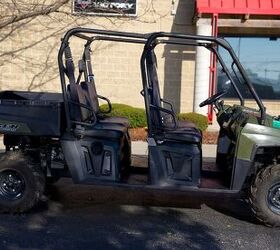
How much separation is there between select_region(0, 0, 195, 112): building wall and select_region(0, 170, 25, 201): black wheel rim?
8.77m

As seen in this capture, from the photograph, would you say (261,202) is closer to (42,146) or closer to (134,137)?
Answer: (42,146)

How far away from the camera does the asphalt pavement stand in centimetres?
488

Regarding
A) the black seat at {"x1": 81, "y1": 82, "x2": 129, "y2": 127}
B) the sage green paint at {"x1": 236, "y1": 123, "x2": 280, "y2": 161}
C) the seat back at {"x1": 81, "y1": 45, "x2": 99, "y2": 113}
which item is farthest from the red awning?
the sage green paint at {"x1": 236, "y1": 123, "x2": 280, "y2": 161}

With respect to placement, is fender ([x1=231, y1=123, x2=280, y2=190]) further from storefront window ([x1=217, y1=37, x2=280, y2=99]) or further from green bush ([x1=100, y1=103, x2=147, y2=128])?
storefront window ([x1=217, y1=37, x2=280, y2=99])

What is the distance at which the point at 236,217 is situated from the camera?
5.84 m

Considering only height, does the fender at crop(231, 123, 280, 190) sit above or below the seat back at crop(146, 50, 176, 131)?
below

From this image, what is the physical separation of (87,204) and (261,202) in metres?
2.01

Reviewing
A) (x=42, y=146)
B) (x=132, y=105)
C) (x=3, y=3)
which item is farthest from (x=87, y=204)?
(x=3, y=3)

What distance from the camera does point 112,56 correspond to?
14.4 meters

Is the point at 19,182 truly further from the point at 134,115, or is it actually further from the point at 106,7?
the point at 106,7

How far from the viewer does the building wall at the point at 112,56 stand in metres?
14.2

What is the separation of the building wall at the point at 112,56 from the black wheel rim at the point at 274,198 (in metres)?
8.99

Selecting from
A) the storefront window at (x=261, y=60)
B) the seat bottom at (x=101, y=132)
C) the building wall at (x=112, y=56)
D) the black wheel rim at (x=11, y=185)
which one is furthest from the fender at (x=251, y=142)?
the storefront window at (x=261, y=60)

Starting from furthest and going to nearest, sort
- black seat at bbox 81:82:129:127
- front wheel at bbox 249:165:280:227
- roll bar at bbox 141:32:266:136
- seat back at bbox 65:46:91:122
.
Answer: black seat at bbox 81:82:129:127 < seat back at bbox 65:46:91:122 < front wheel at bbox 249:165:280:227 < roll bar at bbox 141:32:266:136
